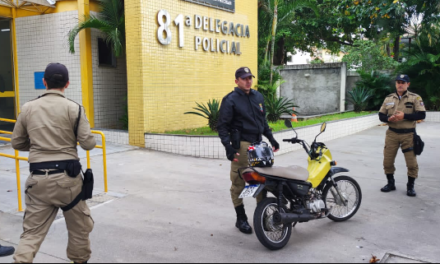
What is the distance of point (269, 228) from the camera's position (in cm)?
441

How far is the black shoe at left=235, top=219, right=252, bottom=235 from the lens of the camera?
4.84 m

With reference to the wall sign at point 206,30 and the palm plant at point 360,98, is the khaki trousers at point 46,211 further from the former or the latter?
the palm plant at point 360,98

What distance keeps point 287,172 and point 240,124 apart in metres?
0.78

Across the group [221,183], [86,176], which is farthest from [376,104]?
[86,176]

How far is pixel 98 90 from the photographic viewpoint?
36.8 feet

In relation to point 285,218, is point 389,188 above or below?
below

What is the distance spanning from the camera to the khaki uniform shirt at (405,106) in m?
6.41

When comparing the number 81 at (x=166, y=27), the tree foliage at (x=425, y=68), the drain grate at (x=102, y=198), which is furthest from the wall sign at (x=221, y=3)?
the tree foliage at (x=425, y=68)

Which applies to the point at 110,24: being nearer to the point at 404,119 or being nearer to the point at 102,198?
the point at 102,198

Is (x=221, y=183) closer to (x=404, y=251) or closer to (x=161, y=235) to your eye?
(x=161, y=235)

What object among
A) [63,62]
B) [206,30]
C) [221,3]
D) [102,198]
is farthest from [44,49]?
[102,198]

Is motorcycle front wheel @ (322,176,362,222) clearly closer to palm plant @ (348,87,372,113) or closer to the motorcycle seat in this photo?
the motorcycle seat

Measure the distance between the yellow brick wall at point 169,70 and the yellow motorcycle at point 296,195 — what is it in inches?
231

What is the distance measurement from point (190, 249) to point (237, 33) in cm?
1012
